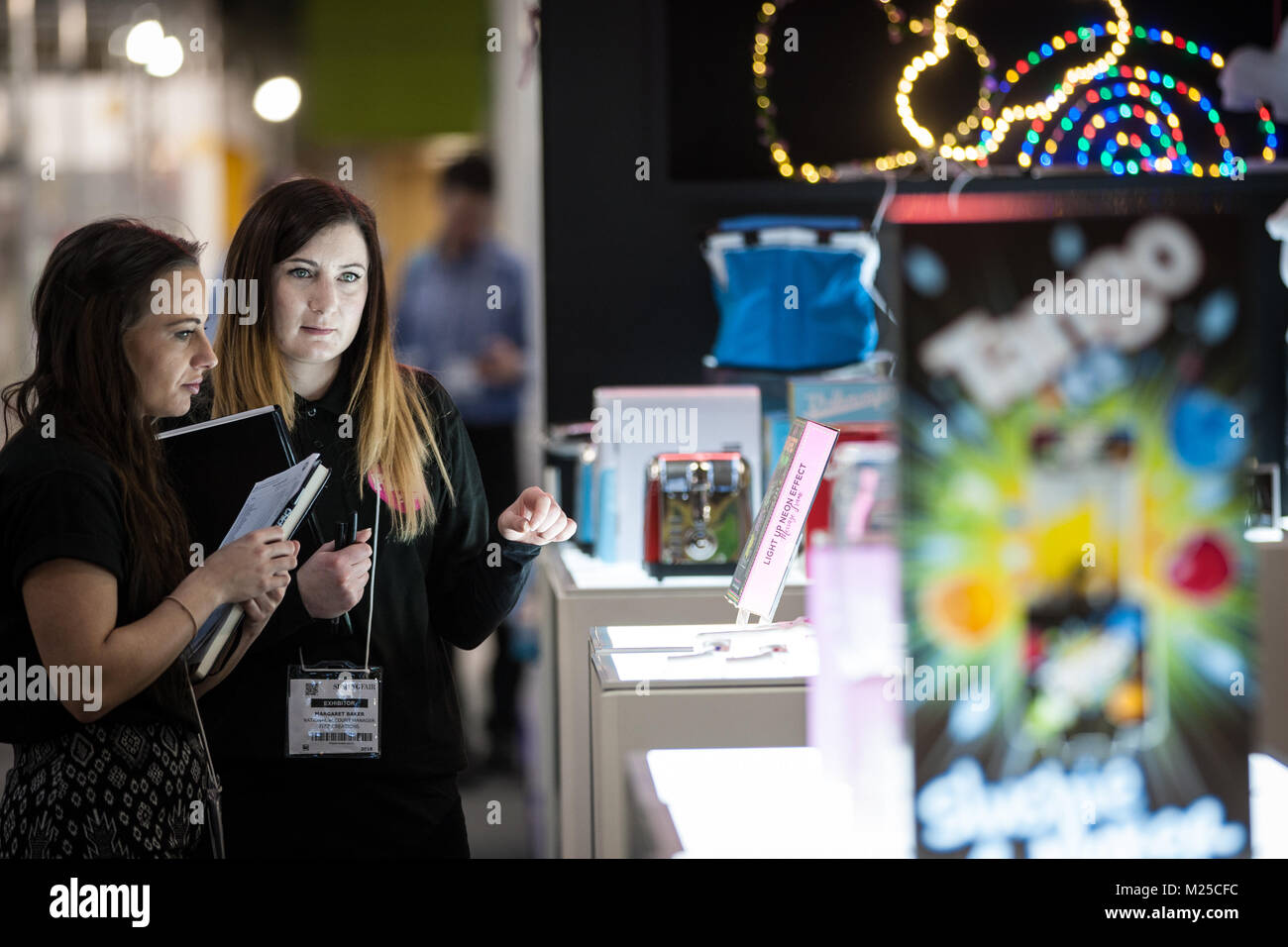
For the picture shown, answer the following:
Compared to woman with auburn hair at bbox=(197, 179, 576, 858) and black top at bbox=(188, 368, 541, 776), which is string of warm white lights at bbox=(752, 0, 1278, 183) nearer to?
woman with auburn hair at bbox=(197, 179, 576, 858)

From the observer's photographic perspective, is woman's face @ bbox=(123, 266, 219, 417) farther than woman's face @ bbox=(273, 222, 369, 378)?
No

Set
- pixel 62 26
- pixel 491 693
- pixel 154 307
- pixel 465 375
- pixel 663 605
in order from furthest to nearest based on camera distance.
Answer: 1. pixel 62 26
2. pixel 491 693
3. pixel 465 375
4. pixel 663 605
5. pixel 154 307

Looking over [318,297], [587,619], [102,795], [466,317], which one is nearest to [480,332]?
[466,317]

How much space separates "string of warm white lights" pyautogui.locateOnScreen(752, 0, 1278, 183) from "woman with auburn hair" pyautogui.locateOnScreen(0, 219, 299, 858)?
1.62m

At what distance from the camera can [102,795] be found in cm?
207

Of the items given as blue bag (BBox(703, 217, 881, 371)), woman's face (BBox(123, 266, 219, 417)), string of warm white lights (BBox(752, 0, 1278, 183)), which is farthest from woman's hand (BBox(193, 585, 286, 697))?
string of warm white lights (BBox(752, 0, 1278, 183))

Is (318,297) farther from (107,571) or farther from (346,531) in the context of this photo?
(107,571)

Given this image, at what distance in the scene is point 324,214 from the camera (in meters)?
2.34

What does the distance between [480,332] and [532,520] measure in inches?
57.5

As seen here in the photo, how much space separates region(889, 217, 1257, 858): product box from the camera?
186 centimetres

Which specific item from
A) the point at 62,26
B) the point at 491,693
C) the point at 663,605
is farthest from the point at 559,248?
the point at 62,26

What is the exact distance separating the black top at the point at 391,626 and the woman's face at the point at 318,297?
3.2 inches

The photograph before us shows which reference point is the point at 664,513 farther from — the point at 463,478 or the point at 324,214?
the point at 324,214
